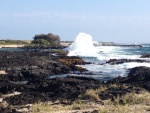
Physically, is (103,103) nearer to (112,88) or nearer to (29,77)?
(112,88)

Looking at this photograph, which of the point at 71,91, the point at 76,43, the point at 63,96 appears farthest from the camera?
the point at 76,43

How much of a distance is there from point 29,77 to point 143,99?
14357 millimetres

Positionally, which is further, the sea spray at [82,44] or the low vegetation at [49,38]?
the low vegetation at [49,38]

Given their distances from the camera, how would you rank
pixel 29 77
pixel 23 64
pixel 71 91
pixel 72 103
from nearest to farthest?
pixel 72 103, pixel 71 91, pixel 29 77, pixel 23 64

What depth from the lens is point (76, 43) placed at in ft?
276

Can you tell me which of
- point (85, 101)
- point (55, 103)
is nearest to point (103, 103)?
point (85, 101)

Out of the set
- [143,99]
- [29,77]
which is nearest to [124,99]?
[143,99]

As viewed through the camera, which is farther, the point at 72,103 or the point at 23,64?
the point at 23,64

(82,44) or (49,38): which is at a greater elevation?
(49,38)

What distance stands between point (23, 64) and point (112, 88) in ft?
66.4

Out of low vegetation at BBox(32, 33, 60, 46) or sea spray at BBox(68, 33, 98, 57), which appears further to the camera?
low vegetation at BBox(32, 33, 60, 46)

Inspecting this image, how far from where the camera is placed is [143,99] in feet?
55.5

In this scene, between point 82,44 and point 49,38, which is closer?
point 82,44

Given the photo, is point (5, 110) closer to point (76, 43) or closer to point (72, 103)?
point (72, 103)
